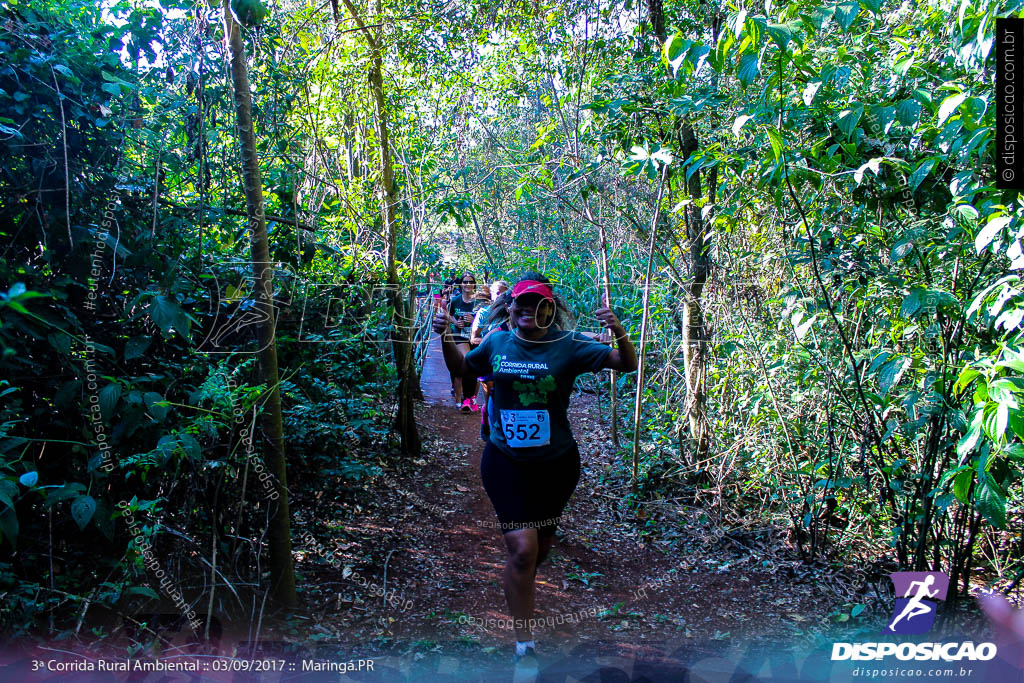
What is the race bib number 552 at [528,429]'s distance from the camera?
320cm

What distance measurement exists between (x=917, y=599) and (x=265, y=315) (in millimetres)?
3455

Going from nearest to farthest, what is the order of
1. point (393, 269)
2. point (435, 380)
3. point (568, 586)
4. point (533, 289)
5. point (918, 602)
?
point (918, 602), point (533, 289), point (568, 586), point (393, 269), point (435, 380)

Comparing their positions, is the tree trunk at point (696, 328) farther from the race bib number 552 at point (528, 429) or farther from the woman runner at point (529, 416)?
the race bib number 552 at point (528, 429)

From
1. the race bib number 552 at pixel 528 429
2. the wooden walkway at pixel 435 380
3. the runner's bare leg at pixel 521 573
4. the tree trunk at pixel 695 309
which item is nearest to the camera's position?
the runner's bare leg at pixel 521 573

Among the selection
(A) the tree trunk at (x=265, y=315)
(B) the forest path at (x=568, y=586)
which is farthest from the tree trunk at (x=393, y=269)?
(A) the tree trunk at (x=265, y=315)

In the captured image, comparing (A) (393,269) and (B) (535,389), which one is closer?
(B) (535,389)

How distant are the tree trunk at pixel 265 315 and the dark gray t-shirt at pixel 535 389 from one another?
101cm

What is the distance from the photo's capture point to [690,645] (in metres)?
3.45

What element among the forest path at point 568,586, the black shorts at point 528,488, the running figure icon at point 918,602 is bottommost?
the forest path at point 568,586

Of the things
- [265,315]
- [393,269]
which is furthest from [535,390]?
[393,269]

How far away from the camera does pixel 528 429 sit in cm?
320

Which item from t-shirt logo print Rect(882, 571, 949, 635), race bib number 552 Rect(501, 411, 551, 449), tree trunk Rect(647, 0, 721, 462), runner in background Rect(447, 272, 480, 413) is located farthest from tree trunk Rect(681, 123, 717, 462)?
runner in background Rect(447, 272, 480, 413)

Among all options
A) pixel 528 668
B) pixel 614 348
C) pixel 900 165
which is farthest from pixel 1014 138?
pixel 528 668

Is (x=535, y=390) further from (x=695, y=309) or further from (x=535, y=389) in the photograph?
(x=695, y=309)
